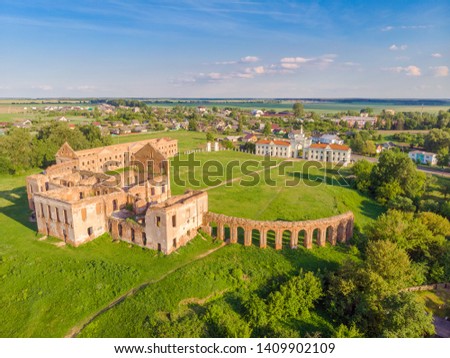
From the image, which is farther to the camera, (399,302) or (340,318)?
(340,318)

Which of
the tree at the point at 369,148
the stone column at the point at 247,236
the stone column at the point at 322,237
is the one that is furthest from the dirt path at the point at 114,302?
the tree at the point at 369,148

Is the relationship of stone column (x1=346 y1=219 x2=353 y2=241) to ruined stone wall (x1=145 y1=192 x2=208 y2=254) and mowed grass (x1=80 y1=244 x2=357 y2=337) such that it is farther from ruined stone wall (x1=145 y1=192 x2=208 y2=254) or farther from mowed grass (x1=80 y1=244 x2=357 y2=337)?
ruined stone wall (x1=145 y1=192 x2=208 y2=254)

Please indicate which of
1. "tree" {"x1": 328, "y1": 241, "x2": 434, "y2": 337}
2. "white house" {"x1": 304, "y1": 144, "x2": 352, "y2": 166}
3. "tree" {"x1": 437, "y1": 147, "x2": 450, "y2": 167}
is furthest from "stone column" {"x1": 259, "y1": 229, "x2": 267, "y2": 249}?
"tree" {"x1": 437, "y1": 147, "x2": 450, "y2": 167}

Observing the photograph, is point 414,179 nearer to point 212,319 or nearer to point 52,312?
point 212,319

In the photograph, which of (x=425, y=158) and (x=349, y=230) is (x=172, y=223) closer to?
(x=349, y=230)

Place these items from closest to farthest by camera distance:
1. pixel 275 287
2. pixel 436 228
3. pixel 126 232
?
pixel 275 287
pixel 126 232
pixel 436 228

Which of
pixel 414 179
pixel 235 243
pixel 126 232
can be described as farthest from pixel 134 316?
pixel 414 179
